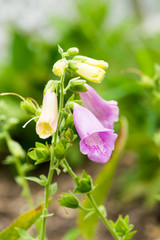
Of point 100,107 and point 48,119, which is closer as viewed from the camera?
point 48,119

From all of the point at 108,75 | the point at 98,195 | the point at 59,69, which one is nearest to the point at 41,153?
the point at 59,69

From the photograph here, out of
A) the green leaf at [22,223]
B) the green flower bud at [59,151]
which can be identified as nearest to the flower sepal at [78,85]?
the green flower bud at [59,151]

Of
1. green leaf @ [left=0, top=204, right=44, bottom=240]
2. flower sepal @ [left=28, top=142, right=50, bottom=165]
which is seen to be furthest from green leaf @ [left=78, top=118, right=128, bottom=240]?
flower sepal @ [left=28, top=142, right=50, bottom=165]

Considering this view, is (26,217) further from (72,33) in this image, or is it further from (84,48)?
(72,33)

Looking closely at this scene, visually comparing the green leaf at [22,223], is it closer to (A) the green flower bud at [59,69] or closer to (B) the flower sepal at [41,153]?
(B) the flower sepal at [41,153]

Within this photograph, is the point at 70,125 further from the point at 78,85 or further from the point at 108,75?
the point at 108,75

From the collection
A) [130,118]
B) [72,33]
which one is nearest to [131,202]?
[130,118]


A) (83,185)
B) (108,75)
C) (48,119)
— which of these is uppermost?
(108,75)
